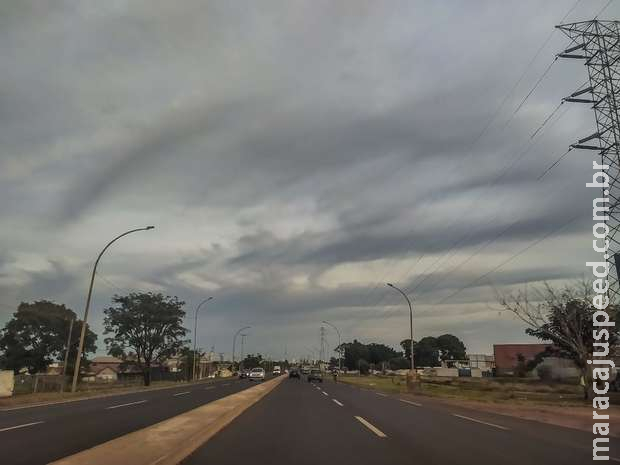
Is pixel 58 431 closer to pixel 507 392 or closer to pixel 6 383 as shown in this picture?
pixel 6 383

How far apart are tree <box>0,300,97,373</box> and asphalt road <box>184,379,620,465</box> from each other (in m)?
61.0

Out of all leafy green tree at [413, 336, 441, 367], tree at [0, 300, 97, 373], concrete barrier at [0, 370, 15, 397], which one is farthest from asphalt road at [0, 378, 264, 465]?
leafy green tree at [413, 336, 441, 367]

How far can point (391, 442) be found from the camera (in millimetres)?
11188

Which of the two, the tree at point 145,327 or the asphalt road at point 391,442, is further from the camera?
the tree at point 145,327

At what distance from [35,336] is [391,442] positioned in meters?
68.7

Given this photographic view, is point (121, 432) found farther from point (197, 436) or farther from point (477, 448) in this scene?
point (477, 448)

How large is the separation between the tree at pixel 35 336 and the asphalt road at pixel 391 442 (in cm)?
6096

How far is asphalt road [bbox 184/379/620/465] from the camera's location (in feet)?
30.2

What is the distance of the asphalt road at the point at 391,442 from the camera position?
9211 millimetres

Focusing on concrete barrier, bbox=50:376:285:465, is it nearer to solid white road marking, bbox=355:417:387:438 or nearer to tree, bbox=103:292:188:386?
solid white road marking, bbox=355:417:387:438

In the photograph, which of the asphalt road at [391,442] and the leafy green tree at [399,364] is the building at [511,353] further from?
the asphalt road at [391,442]

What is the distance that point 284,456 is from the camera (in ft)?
31.2

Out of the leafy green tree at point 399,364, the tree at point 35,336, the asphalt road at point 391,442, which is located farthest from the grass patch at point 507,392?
the leafy green tree at point 399,364

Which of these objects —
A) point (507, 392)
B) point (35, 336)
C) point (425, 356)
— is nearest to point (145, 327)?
point (35, 336)
